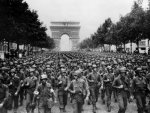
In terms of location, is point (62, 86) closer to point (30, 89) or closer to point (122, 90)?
point (30, 89)

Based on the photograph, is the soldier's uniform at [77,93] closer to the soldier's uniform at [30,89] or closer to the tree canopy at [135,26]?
the soldier's uniform at [30,89]

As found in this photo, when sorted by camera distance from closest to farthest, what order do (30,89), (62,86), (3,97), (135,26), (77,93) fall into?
(3,97)
(77,93)
(30,89)
(62,86)
(135,26)

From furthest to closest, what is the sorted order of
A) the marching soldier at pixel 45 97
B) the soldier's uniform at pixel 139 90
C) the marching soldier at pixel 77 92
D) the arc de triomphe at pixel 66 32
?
the arc de triomphe at pixel 66 32 < the soldier's uniform at pixel 139 90 < the marching soldier at pixel 77 92 < the marching soldier at pixel 45 97

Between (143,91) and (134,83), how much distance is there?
40 centimetres

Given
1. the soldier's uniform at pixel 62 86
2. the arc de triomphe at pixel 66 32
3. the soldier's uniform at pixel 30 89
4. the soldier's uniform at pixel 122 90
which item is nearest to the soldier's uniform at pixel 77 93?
the soldier's uniform at pixel 122 90

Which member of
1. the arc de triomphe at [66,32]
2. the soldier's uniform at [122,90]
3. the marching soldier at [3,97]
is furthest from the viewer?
the arc de triomphe at [66,32]

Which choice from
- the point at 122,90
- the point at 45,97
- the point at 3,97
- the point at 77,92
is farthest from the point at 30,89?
the point at 122,90

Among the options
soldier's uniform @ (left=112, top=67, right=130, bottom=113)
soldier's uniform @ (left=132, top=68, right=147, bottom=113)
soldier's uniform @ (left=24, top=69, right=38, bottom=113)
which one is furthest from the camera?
soldier's uniform @ (left=24, top=69, right=38, bottom=113)

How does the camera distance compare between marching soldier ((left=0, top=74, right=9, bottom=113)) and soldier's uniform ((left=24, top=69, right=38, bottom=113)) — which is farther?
soldier's uniform ((left=24, top=69, right=38, bottom=113))

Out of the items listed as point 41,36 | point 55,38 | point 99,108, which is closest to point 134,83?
A: point 99,108

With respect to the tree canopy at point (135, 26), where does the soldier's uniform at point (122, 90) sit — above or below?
below

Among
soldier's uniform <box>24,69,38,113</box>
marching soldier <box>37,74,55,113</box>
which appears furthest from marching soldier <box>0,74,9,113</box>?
soldier's uniform <box>24,69,38,113</box>

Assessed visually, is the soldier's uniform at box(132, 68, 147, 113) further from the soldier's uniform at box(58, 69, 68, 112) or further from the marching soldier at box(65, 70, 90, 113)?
the soldier's uniform at box(58, 69, 68, 112)

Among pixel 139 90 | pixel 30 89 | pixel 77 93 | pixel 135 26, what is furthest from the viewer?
pixel 135 26
